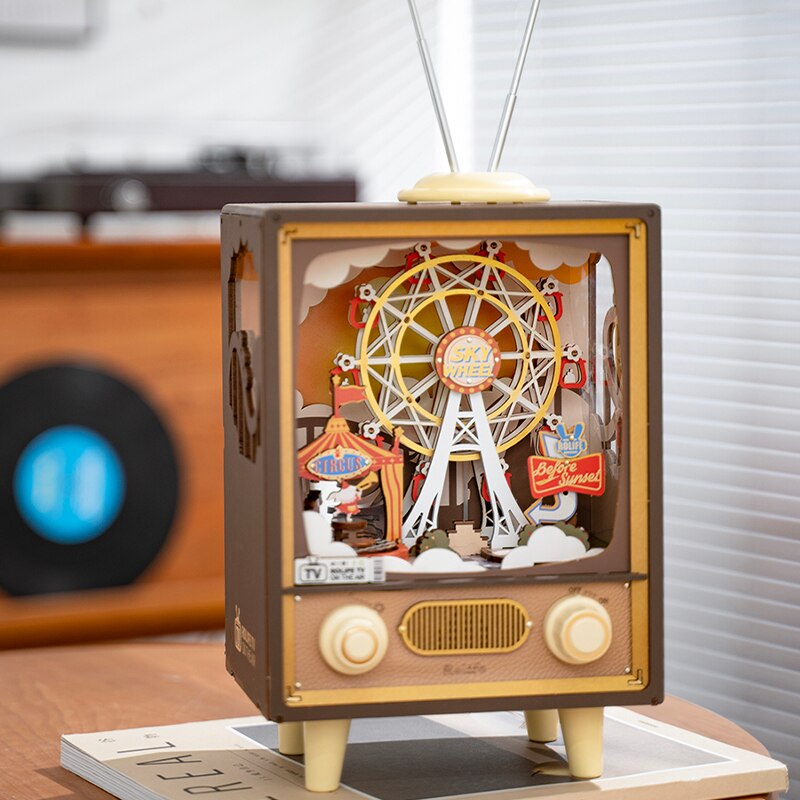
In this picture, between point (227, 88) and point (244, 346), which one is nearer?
point (244, 346)

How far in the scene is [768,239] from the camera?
1.50m

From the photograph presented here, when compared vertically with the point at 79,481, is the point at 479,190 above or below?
above

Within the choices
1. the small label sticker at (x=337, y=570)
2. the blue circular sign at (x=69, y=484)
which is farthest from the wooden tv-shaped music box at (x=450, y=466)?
the blue circular sign at (x=69, y=484)

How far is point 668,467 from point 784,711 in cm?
32

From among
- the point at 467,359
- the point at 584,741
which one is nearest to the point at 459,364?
the point at 467,359

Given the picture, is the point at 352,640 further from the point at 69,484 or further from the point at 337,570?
the point at 69,484

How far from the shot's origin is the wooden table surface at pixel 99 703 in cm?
95

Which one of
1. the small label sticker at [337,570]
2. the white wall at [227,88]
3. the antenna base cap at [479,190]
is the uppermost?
the white wall at [227,88]

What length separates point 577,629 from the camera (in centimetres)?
82

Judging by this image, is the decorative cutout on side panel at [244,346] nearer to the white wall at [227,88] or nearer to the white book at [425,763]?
the white book at [425,763]

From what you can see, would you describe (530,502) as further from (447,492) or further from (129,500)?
(129,500)

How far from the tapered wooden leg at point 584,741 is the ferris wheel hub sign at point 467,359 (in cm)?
21

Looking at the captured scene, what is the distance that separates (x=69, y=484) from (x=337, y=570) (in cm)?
128

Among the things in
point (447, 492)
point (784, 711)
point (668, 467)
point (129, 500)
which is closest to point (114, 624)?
point (129, 500)
